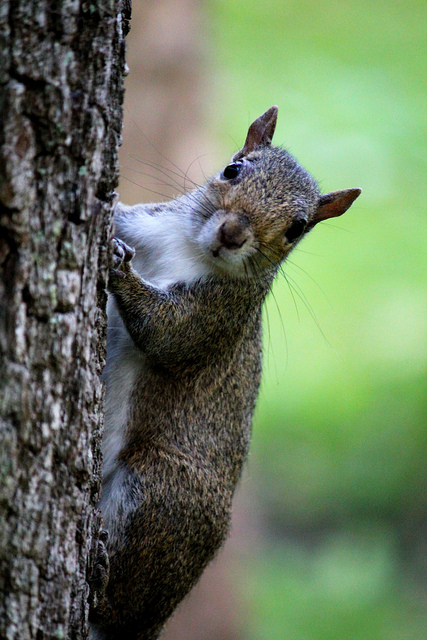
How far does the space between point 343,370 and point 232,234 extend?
16.9ft

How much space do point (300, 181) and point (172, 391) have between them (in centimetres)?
115

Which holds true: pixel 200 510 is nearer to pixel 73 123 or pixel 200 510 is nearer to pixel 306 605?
pixel 73 123

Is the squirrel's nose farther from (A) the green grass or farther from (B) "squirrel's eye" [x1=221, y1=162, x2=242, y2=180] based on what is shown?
(A) the green grass

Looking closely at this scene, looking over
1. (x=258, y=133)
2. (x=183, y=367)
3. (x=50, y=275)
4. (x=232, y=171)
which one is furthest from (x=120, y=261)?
(x=258, y=133)

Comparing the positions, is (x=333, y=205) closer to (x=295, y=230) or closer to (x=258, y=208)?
(x=295, y=230)

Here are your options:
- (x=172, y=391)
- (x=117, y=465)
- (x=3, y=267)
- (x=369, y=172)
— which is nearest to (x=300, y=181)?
(x=172, y=391)

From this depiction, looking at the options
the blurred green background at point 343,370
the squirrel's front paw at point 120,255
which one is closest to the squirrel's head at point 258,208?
the squirrel's front paw at point 120,255

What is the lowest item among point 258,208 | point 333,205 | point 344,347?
point 258,208

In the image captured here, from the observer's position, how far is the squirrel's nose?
10.3 feet

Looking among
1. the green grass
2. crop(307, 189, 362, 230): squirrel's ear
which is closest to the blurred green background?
the green grass

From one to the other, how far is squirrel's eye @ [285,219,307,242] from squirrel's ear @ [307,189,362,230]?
0.64 ft

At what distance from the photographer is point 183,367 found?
3393mm

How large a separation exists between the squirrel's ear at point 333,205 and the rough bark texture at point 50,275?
161cm

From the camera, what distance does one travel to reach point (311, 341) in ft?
26.8
